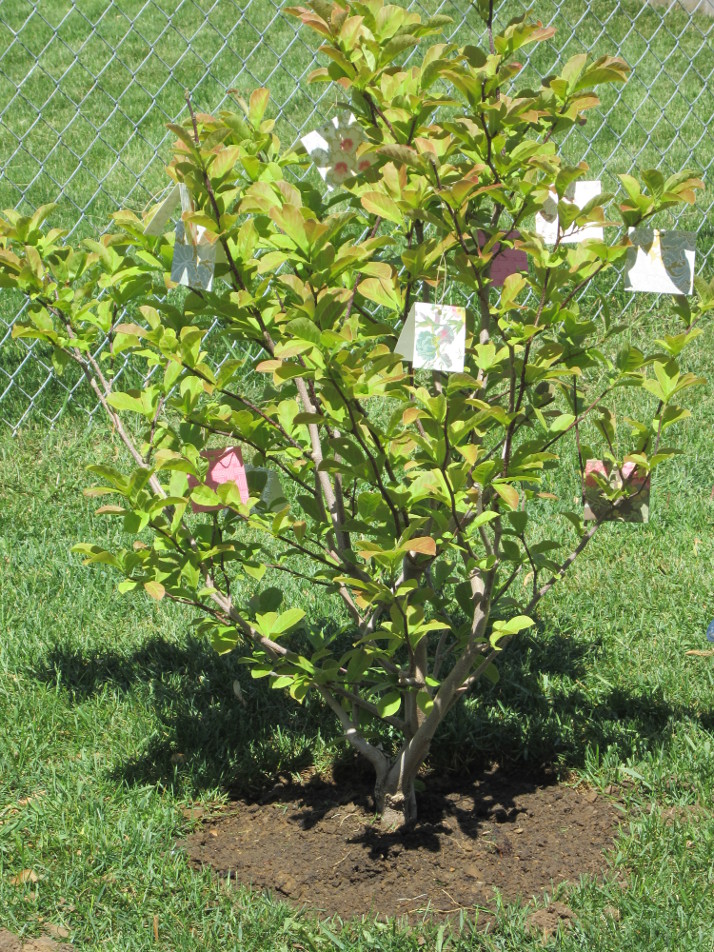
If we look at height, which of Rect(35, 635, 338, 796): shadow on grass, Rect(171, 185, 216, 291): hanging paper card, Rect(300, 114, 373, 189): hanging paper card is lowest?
Rect(35, 635, 338, 796): shadow on grass

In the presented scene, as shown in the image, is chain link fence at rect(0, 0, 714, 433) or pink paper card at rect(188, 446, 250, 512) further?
chain link fence at rect(0, 0, 714, 433)

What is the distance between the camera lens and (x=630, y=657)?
2.70 metres

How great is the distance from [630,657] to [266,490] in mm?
1078

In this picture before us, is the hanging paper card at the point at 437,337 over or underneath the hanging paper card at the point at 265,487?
over

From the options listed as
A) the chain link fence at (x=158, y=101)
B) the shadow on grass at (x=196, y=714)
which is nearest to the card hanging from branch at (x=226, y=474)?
the shadow on grass at (x=196, y=714)

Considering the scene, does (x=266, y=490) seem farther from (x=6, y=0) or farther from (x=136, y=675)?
(x=6, y=0)

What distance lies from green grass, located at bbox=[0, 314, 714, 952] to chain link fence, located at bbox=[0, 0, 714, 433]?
4.54 ft

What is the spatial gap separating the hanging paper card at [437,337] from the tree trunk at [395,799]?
904 millimetres

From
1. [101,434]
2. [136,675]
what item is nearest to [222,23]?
[101,434]

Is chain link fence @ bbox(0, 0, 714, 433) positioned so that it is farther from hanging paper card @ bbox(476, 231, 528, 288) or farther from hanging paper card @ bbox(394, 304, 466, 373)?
hanging paper card @ bbox(394, 304, 466, 373)

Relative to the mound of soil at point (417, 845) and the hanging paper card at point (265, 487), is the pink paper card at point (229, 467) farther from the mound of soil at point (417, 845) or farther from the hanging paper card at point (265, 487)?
the mound of soil at point (417, 845)

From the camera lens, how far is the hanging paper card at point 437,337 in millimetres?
1636

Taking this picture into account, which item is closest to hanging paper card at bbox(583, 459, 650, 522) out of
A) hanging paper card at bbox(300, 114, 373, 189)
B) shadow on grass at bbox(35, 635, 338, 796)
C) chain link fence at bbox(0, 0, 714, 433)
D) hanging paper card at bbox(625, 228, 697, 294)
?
hanging paper card at bbox(625, 228, 697, 294)

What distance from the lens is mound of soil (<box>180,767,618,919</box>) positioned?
208 centimetres
